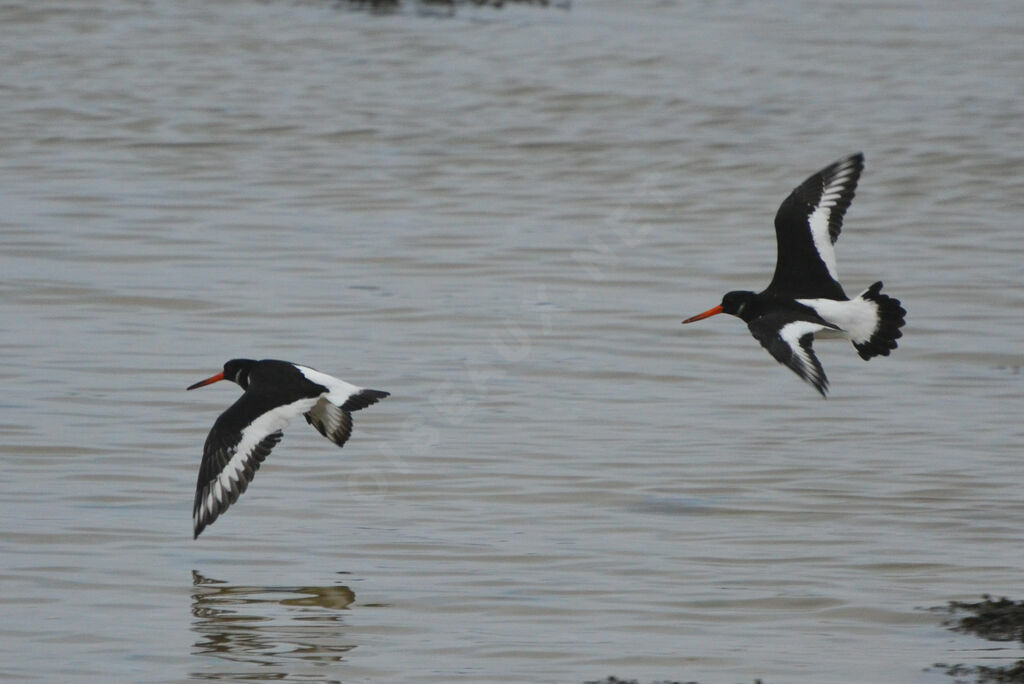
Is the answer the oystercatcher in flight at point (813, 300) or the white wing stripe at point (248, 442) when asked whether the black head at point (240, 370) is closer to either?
the white wing stripe at point (248, 442)

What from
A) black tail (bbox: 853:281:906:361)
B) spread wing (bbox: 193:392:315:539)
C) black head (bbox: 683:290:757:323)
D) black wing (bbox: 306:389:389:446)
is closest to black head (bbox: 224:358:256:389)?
black wing (bbox: 306:389:389:446)

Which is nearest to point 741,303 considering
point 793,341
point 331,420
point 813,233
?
point 813,233

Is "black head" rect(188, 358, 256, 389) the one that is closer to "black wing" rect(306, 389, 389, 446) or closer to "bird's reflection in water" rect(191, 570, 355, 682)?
"black wing" rect(306, 389, 389, 446)

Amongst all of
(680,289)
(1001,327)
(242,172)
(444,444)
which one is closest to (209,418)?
(444,444)

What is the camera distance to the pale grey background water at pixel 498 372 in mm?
6207

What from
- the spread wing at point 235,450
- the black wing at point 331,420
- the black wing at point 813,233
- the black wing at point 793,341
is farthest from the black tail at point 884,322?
the spread wing at point 235,450

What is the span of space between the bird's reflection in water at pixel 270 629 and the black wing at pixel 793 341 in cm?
198

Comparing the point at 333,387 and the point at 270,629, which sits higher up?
the point at 333,387

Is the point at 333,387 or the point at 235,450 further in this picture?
the point at 333,387

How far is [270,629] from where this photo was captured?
20.0 feet

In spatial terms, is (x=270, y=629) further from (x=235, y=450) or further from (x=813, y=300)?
(x=813, y=300)

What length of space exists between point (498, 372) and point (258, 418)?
2.82m

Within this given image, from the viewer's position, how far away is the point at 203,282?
11.3 metres

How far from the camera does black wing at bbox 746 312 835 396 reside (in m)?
6.62
